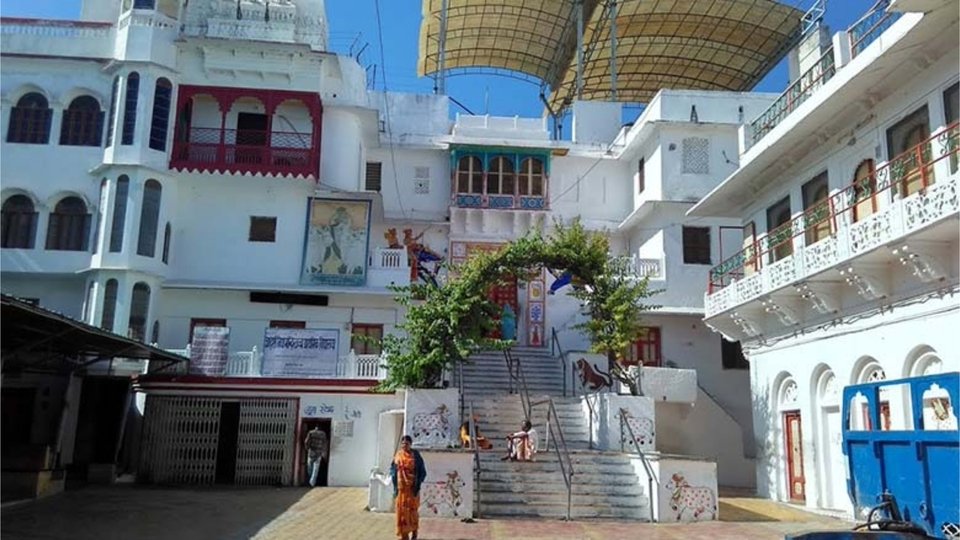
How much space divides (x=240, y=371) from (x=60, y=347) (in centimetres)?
466

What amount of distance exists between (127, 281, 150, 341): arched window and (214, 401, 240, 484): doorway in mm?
4424

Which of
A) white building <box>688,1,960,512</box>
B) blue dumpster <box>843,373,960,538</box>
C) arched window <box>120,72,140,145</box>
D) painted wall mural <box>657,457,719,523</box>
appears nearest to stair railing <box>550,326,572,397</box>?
white building <box>688,1,960,512</box>

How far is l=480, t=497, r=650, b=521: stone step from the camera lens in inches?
516

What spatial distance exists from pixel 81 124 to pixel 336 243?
8623mm

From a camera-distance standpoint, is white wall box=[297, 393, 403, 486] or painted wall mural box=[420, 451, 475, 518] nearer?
painted wall mural box=[420, 451, 475, 518]

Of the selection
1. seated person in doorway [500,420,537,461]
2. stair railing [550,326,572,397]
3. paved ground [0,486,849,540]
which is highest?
stair railing [550,326,572,397]

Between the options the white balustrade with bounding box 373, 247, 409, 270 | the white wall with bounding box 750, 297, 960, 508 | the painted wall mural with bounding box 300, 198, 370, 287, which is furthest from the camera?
the white balustrade with bounding box 373, 247, 409, 270

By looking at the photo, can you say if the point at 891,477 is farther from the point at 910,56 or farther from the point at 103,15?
the point at 103,15

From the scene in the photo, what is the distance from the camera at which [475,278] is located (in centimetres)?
1636

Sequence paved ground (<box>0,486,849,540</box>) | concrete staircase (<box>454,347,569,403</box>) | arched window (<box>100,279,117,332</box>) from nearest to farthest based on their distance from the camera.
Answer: paved ground (<box>0,486,849,540</box>) < concrete staircase (<box>454,347,569,403</box>) < arched window (<box>100,279,117,332</box>)

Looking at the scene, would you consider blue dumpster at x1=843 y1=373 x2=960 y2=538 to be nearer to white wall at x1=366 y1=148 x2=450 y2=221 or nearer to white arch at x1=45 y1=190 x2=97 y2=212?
white wall at x1=366 y1=148 x2=450 y2=221

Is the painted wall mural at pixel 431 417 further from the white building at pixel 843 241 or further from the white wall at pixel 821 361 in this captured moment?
the white wall at pixel 821 361

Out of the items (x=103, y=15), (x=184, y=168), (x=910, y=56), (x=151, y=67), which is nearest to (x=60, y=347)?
(x=184, y=168)

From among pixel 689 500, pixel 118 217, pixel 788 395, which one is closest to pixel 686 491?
pixel 689 500
